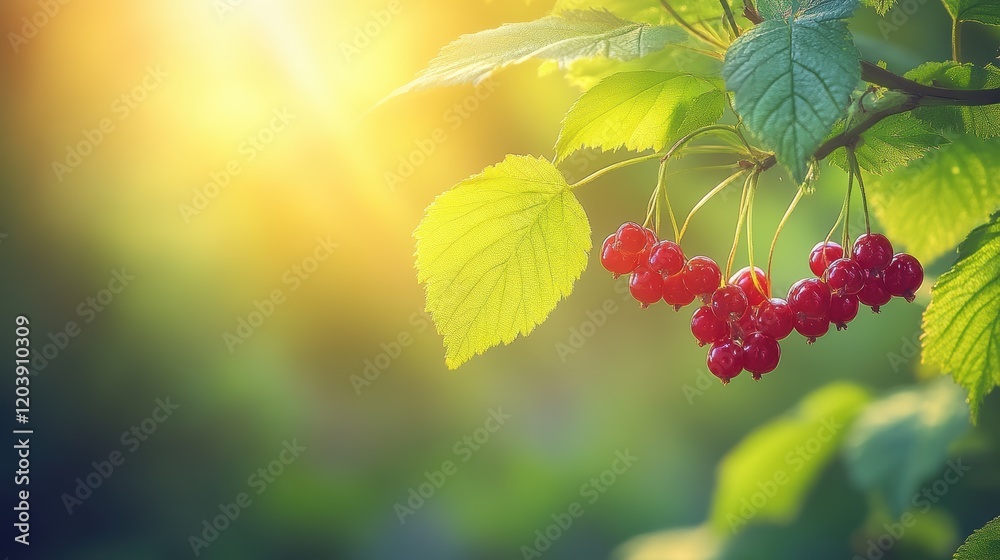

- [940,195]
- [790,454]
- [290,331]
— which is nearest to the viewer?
[940,195]

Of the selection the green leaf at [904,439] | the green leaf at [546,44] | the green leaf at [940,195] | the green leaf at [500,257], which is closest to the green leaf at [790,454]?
the green leaf at [904,439]

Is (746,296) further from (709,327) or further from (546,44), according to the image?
(546,44)

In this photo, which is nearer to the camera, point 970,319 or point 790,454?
point 970,319

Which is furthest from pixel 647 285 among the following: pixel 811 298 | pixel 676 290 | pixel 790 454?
pixel 790 454

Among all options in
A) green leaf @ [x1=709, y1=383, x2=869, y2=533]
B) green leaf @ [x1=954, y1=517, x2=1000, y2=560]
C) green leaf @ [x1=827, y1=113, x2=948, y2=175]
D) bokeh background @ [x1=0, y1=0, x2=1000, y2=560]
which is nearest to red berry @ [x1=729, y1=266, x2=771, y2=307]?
green leaf @ [x1=827, y1=113, x2=948, y2=175]

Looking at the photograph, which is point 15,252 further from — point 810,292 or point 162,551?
point 810,292

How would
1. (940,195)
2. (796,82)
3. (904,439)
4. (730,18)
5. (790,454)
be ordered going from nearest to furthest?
1. (796,82)
2. (730,18)
3. (940,195)
4. (904,439)
5. (790,454)
